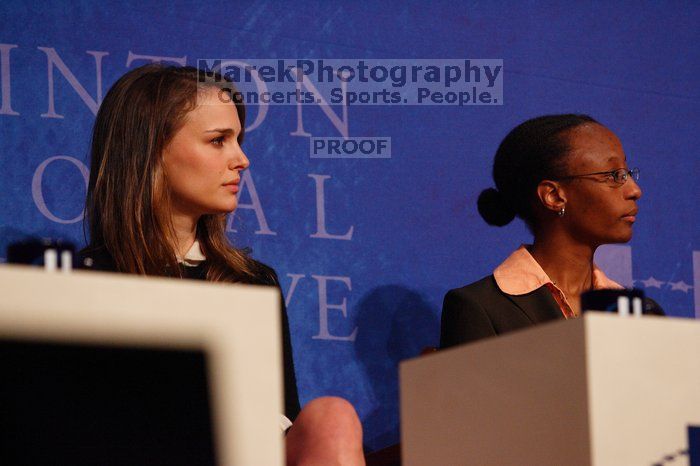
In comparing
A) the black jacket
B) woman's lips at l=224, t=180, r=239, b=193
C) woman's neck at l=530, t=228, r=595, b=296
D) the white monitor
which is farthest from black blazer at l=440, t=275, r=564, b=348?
the white monitor

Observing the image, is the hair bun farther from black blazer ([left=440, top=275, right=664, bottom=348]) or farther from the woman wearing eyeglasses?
black blazer ([left=440, top=275, right=664, bottom=348])

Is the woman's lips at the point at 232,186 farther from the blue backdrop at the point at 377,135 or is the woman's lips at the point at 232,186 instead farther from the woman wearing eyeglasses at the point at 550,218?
the woman wearing eyeglasses at the point at 550,218

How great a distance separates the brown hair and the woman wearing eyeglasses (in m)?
0.48

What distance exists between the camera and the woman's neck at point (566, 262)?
243 cm

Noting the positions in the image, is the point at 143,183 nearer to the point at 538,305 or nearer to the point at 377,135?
the point at 377,135

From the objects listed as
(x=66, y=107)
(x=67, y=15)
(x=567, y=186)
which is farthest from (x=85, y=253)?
(x=567, y=186)

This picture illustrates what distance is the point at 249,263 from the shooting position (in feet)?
7.25

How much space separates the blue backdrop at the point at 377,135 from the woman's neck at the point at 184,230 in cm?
26

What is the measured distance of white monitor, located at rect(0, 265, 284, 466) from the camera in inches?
35.0

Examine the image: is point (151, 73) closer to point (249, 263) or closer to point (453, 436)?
point (249, 263)

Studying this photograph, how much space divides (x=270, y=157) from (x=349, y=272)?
308 mm

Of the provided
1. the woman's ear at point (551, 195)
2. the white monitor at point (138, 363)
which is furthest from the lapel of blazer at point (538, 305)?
the white monitor at point (138, 363)

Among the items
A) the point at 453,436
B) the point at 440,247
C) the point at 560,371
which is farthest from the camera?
the point at 440,247

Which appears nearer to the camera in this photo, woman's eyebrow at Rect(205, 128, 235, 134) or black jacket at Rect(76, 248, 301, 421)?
black jacket at Rect(76, 248, 301, 421)
